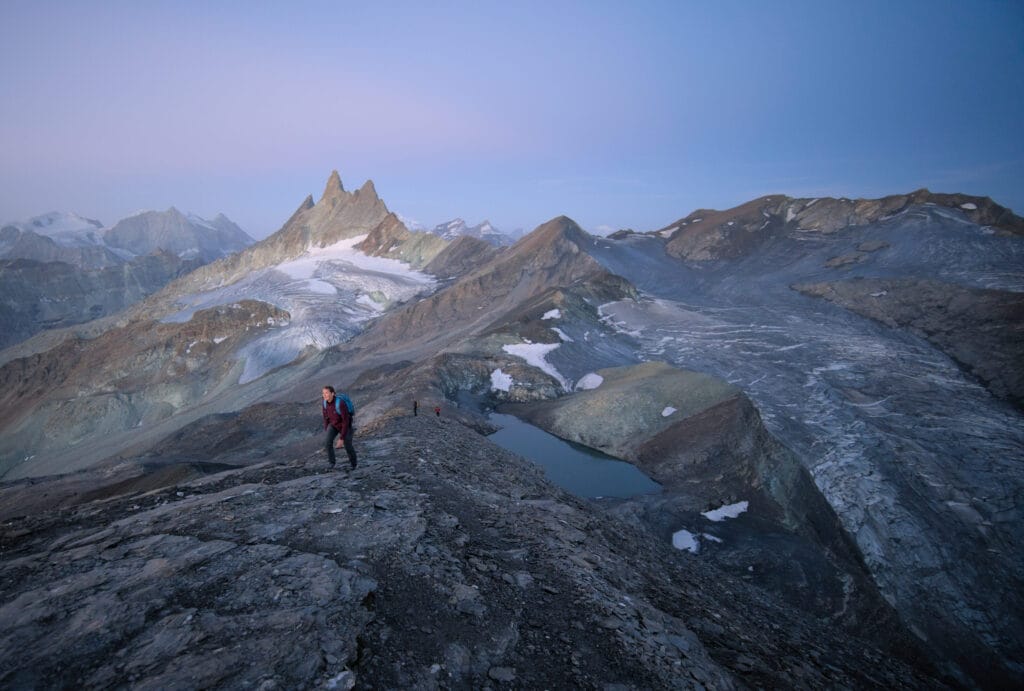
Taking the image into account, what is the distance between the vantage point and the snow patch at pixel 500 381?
31.2 m

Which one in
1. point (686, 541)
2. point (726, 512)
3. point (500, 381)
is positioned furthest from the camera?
point (500, 381)

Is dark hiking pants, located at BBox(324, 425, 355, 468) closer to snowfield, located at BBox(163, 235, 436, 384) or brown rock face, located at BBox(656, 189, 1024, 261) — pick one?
snowfield, located at BBox(163, 235, 436, 384)

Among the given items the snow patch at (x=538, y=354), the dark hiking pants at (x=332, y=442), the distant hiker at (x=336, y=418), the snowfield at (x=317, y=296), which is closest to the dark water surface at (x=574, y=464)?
the snow patch at (x=538, y=354)

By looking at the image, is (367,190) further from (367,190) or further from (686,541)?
(686,541)

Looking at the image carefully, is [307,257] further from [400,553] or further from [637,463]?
[400,553]

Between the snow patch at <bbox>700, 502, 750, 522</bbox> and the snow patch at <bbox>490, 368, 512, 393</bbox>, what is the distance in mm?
14782

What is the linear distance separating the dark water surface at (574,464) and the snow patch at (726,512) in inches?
102

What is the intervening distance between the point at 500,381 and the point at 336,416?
21078 millimetres

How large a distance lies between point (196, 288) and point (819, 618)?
4881 inches

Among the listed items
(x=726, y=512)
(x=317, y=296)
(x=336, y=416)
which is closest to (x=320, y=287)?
(x=317, y=296)

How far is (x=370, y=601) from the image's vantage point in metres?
6.58

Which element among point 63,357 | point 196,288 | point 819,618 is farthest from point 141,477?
point 196,288

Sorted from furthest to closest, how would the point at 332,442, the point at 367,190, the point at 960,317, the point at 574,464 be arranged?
the point at 367,190
the point at 960,317
the point at 574,464
the point at 332,442

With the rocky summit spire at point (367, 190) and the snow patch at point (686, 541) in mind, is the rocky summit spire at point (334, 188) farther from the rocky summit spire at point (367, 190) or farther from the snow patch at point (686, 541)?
the snow patch at point (686, 541)
